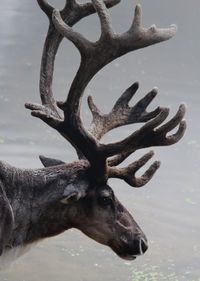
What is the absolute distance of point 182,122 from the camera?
382 cm

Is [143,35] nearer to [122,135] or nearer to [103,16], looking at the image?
[103,16]

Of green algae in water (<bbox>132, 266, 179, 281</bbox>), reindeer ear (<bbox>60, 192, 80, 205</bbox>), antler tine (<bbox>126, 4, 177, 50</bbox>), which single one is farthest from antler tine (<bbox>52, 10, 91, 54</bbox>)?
green algae in water (<bbox>132, 266, 179, 281</bbox>)

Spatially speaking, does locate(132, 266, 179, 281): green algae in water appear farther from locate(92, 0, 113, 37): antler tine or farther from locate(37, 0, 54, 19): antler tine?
locate(92, 0, 113, 37): antler tine

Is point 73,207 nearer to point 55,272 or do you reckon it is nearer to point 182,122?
point 182,122

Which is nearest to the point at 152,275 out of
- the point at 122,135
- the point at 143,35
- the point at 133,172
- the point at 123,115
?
the point at 123,115

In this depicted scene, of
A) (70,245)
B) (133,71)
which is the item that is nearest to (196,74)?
(133,71)

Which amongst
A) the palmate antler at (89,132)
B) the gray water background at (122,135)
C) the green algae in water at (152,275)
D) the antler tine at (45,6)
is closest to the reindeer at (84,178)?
the palmate antler at (89,132)

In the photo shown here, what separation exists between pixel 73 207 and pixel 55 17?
932 mm

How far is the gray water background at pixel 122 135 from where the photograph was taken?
652 centimetres

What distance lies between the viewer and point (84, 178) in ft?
12.5

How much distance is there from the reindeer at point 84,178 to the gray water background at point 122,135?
0.27m

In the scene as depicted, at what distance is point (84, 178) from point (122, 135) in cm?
620

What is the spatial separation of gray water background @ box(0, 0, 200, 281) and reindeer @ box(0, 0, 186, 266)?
0.88 feet

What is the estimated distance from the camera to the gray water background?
6.52 metres
